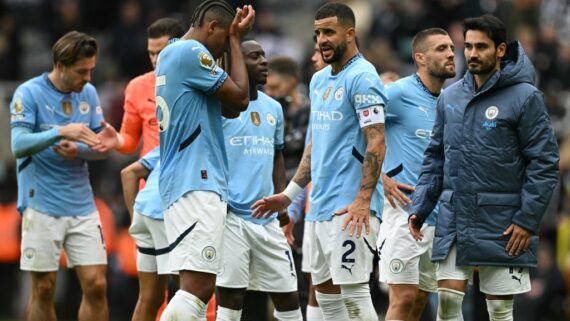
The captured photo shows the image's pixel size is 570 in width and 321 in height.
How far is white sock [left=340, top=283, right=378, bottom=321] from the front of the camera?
32.9 feet

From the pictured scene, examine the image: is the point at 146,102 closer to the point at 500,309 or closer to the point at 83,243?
the point at 83,243

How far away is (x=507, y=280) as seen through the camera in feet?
30.7

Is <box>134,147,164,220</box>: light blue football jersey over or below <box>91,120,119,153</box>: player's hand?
below

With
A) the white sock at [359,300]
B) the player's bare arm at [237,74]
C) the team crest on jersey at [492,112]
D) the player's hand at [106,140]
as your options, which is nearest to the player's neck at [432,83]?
the team crest on jersey at [492,112]

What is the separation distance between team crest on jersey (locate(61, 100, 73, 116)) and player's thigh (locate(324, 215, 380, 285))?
3.22 meters

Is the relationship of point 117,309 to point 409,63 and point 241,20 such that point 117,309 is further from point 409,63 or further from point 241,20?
point 241,20

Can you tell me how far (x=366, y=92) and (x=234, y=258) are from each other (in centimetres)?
188

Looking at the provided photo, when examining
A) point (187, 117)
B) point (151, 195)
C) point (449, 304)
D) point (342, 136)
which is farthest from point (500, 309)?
point (151, 195)

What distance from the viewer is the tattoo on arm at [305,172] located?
10.8 m

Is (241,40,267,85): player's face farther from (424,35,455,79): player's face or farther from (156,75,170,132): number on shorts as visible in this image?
(156,75,170,132): number on shorts

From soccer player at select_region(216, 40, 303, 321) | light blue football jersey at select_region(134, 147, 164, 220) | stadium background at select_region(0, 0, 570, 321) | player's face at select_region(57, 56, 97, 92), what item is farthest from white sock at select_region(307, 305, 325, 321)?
stadium background at select_region(0, 0, 570, 321)

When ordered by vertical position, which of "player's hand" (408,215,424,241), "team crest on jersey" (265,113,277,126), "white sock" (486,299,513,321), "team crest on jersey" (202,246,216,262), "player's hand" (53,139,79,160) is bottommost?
"white sock" (486,299,513,321)

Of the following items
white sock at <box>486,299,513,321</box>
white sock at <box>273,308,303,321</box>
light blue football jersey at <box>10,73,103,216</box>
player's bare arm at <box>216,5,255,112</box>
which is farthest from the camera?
light blue football jersey at <box>10,73,103,216</box>

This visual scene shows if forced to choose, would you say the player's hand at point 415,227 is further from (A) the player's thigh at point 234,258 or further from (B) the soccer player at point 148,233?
(B) the soccer player at point 148,233
